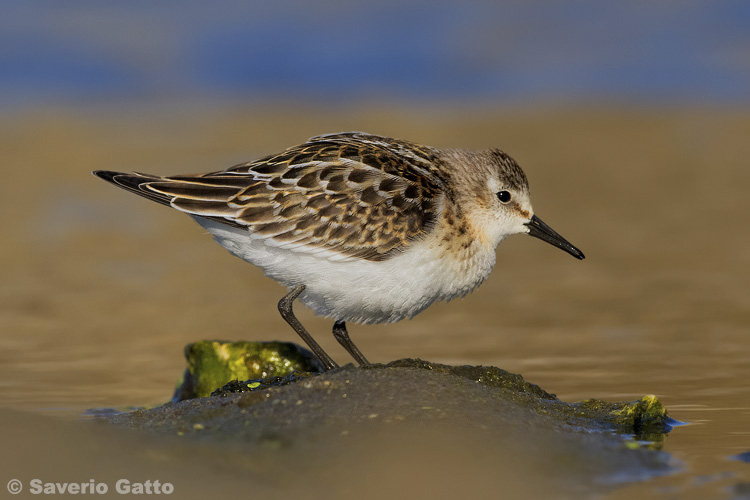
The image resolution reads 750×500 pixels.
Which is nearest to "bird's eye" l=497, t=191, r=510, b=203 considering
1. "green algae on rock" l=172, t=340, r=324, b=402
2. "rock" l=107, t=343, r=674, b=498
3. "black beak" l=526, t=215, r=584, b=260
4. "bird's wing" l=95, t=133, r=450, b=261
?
"black beak" l=526, t=215, r=584, b=260

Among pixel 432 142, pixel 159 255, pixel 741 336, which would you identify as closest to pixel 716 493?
pixel 741 336

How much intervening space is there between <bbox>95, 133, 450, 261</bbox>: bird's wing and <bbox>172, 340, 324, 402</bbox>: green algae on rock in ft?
3.72

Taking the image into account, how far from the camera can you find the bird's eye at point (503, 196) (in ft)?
28.5

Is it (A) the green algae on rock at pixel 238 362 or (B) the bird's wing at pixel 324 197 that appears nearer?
(B) the bird's wing at pixel 324 197

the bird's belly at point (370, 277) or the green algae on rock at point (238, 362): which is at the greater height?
the bird's belly at point (370, 277)

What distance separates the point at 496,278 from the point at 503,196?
452 centimetres

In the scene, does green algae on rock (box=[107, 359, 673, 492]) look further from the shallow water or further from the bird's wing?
the bird's wing

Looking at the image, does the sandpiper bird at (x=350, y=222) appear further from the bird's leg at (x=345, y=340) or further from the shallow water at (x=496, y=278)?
the shallow water at (x=496, y=278)

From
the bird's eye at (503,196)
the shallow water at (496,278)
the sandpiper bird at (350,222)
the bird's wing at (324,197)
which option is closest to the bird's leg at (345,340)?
the sandpiper bird at (350,222)

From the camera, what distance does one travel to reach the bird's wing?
7.93 m

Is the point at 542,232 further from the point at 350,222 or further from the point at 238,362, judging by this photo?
the point at 238,362

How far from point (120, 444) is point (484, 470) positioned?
2.15 metres

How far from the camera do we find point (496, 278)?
13141 mm

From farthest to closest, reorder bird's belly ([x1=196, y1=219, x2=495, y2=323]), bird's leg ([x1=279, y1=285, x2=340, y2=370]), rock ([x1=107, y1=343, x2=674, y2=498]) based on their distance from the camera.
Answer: bird's leg ([x1=279, y1=285, x2=340, y2=370]) < bird's belly ([x1=196, y1=219, x2=495, y2=323]) < rock ([x1=107, y1=343, x2=674, y2=498])
